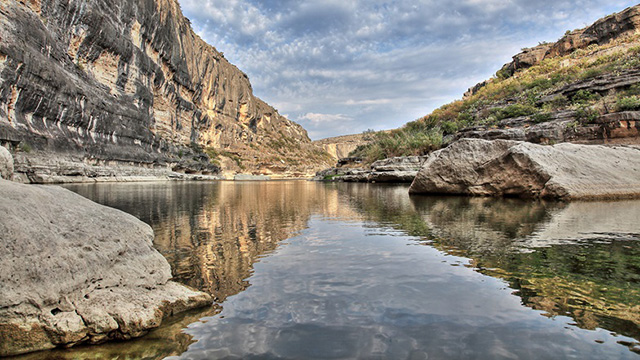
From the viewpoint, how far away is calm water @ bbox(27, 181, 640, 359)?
2139mm

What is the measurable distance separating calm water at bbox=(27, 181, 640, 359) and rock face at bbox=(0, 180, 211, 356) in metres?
0.16

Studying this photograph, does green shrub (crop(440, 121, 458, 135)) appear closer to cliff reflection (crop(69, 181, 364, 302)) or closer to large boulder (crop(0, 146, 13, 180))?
cliff reflection (crop(69, 181, 364, 302))

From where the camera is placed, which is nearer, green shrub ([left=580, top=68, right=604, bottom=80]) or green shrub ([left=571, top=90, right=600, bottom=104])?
green shrub ([left=571, top=90, right=600, bottom=104])

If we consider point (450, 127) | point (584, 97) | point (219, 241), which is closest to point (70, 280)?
point (219, 241)

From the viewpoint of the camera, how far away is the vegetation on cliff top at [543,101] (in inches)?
856

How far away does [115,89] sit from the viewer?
4041cm

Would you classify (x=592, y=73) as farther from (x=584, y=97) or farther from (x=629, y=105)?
(x=629, y=105)

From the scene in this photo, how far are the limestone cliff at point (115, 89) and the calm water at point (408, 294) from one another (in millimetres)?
26369

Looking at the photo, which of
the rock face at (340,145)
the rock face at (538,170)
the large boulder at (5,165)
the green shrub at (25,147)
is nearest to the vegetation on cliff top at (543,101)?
the rock face at (538,170)

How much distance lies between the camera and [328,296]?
303 cm

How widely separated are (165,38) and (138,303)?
61.1 m

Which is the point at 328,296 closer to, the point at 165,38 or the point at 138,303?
the point at 138,303

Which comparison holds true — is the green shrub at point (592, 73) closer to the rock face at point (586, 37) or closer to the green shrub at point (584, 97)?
the green shrub at point (584, 97)

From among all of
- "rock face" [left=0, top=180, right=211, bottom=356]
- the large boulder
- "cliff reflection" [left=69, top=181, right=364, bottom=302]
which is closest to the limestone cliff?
the large boulder
